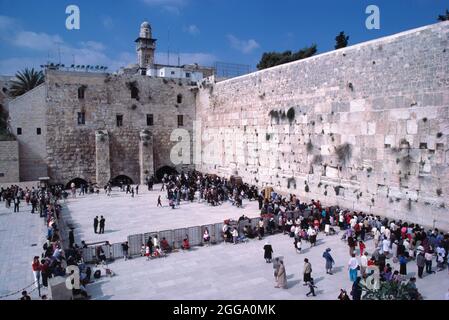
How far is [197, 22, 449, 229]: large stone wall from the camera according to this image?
37.8 ft

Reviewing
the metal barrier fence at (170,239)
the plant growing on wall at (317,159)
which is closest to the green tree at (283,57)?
the plant growing on wall at (317,159)

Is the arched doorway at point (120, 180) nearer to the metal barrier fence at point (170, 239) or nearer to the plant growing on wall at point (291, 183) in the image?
the plant growing on wall at point (291, 183)

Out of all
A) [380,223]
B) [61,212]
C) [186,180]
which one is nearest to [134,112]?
[186,180]

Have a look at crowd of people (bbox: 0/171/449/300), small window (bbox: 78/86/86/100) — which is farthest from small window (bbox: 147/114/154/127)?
crowd of people (bbox: 0/171/449/300)

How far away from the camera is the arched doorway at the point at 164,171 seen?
26.5 m

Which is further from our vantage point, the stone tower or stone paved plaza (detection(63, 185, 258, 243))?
the stone tower

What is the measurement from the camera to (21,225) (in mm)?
14383

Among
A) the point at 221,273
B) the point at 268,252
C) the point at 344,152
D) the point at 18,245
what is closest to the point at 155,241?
the point at 221,273

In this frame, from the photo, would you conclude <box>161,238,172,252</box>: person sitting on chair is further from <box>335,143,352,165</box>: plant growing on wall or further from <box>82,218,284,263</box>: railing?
<box>335,143,352,165</box>: plant growing on wall

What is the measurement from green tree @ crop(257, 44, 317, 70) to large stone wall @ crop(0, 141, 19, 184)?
23.6 metres

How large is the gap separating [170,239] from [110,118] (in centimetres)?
1553

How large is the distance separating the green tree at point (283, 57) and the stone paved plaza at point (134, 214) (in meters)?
21.0

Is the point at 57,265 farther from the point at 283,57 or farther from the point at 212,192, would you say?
the point at 283,57
